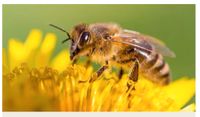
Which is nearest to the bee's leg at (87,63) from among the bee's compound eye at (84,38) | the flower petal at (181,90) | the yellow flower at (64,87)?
the yellow flower at (64,87)

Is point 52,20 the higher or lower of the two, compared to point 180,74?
higher

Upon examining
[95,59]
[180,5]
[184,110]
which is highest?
[180,5]

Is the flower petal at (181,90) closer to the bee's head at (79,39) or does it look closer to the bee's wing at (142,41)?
the bee's wing at (142,41)

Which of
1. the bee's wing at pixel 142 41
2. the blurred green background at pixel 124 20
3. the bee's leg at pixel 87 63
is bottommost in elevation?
the bee's leg at pixel 87 63

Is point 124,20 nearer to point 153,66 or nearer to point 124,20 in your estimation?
point 124,20

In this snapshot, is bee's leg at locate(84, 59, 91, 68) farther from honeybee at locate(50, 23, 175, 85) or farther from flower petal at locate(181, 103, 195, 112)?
flower petal at locate(181, 103, 195, 112)
